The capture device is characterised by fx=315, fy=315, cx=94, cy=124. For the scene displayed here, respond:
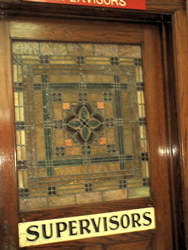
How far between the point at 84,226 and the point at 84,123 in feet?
2.01

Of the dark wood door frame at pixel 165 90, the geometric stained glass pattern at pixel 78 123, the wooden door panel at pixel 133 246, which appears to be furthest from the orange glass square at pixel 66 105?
the wooden door panel at pixel 133 246

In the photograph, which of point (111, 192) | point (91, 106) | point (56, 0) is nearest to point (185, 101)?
point (91, 106)

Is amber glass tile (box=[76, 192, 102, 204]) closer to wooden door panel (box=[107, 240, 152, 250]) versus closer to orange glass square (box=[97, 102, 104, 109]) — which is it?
wooden door panel (box=[107, 240, 152, 250])

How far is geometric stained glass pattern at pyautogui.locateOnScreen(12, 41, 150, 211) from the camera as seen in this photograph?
1.84m

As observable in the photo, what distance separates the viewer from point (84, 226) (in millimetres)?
1850

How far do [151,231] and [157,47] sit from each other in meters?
1.18

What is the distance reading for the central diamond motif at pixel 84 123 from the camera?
1.92 m

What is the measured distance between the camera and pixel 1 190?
1.77 m

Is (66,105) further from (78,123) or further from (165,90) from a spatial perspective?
(165,90)

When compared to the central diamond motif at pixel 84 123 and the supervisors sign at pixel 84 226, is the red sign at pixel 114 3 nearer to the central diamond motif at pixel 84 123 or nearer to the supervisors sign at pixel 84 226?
the central diamond motif at pixel 84 123

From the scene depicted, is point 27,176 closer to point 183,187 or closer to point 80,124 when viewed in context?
point 80,124

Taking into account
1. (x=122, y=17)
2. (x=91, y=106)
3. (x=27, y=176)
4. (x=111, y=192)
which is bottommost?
(x=111, y=192)

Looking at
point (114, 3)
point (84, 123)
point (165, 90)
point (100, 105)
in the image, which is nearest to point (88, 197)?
point (84, 123)

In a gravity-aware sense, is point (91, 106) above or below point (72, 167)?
above
